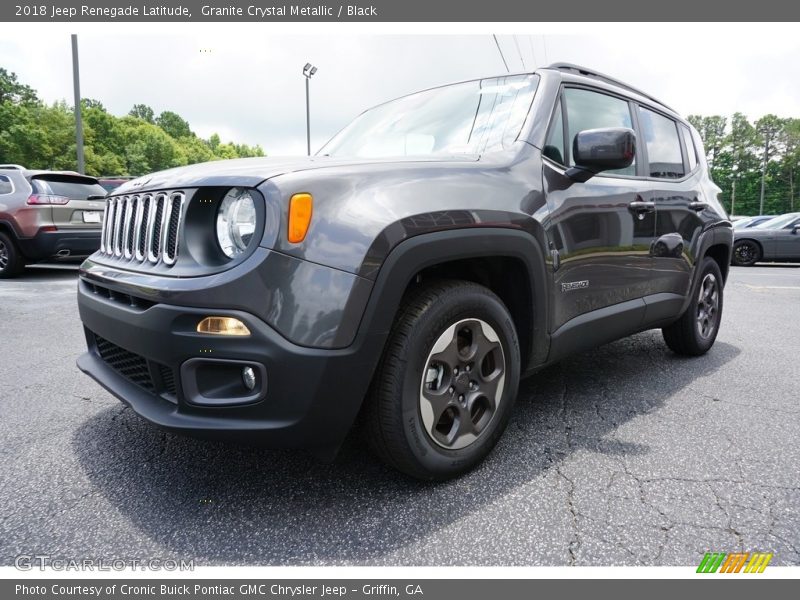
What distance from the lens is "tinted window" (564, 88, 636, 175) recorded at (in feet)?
8.86

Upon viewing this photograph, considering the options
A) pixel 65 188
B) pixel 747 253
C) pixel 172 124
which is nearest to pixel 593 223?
pixel 65 188

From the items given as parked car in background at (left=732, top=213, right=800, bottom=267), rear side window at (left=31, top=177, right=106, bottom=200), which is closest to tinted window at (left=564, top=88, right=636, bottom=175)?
rear side window at (left=31, top=177, right=106, bottom=200)

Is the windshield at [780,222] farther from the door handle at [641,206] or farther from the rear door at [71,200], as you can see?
the rear door at [71,200]

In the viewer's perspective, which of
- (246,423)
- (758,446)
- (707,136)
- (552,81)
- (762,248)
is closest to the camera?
(246,423)

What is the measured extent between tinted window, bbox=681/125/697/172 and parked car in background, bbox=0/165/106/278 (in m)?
7.65

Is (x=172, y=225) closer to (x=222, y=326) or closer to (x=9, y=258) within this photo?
(x=222, y=326)

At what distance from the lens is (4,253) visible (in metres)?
7.78

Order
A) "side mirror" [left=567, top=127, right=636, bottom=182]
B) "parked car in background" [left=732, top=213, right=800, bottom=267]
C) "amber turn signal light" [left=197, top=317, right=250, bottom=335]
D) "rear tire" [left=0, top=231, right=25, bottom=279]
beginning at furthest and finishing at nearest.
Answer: "parked car in background" [left=732, top=213, right=800, bottom=267]
"rear tire" [left=0, top=231, right=25, bottom=279]
"side mirror" [left=567, top=127, right=636, bottom=182]
"amber turn signal light" [left=197, top=317, right=250, bottom=335]

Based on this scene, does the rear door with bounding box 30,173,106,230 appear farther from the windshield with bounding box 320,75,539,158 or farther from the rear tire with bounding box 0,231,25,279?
the windshield with bounding box 320,75,539,158

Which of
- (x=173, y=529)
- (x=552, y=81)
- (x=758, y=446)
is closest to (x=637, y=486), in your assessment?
(x=758, y=446)

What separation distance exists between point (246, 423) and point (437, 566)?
0.74 m
